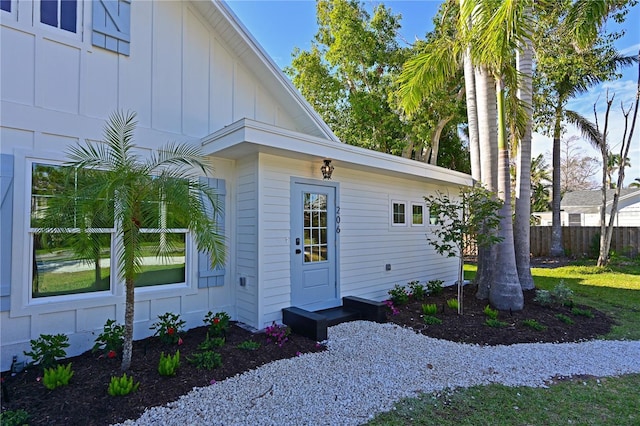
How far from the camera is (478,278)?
24.4ft

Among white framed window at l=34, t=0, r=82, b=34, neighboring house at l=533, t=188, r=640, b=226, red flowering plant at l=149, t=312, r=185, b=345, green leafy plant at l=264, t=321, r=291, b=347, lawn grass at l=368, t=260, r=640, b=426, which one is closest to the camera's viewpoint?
lawn grass at l=368, t=260, r=640, b=426

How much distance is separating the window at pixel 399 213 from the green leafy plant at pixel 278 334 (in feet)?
11.7

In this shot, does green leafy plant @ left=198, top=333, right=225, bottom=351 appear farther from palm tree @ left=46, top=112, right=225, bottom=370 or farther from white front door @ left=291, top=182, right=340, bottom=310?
white front door @ left=291, top=182, right=340, bottom=310

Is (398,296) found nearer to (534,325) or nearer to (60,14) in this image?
(534,325)

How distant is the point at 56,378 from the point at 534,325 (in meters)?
6.11

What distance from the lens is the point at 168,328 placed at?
442 centimetres

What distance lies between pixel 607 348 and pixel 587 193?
2685cm

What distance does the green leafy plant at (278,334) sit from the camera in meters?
4.46

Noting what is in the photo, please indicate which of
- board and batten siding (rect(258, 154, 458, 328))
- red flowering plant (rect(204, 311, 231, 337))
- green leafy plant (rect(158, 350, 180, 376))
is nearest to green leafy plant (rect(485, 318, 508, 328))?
board and batten siding (rect(258, 154, 458, 328))

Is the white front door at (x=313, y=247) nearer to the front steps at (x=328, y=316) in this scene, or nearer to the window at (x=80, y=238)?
the front steps at (x=328, y=316)

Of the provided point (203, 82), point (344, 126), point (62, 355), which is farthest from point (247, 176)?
point (344, 126)

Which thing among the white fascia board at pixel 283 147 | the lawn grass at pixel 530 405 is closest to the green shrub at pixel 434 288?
the white fascia board at pixel 283 147

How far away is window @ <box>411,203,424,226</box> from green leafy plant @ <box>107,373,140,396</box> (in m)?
6.07

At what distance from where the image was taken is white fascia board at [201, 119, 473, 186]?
14.7 feet
